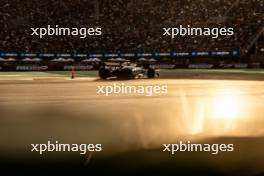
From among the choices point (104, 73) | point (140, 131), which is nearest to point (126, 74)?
point (104, 73)

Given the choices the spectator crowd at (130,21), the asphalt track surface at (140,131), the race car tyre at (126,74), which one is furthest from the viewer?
the spectator crowd at (130,21)

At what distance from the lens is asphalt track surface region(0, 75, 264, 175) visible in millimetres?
7508

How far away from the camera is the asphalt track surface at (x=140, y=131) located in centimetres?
751

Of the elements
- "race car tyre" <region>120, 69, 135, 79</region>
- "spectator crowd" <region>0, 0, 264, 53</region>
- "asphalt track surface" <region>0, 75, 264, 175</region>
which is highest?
"spectator crowd" <region>0, 0, 264, 53</region>

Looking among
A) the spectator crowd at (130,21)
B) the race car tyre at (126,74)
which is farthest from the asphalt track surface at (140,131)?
the spectator crowd at (130,21)

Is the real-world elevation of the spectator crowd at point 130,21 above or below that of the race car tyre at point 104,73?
above

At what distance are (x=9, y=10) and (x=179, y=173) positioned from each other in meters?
50.3

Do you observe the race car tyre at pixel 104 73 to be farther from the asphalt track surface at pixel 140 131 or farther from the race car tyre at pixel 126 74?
the asphalt track surface at pixel 140 131

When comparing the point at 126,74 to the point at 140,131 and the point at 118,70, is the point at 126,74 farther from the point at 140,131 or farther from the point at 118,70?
the point at 140,131

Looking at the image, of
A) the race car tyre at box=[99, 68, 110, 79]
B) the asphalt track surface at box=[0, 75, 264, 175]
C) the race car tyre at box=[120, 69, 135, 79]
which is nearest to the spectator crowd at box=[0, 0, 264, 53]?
the race car tyre at box=[120, 69, 135, 79]

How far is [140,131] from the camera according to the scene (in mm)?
10383

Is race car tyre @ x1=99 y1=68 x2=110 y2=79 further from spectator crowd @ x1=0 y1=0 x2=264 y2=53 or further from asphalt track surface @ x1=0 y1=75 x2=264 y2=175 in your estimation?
spectator crowd @ x1=0 y1=0 x2=264 y2=53

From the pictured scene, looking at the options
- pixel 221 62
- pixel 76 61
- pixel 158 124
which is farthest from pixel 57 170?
pixel 221 62

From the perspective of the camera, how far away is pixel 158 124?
11.4 metres
